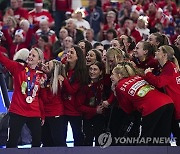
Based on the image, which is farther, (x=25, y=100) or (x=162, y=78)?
(x=25, y=100)

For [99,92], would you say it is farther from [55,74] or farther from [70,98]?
[55,74]

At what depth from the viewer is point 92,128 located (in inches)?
433

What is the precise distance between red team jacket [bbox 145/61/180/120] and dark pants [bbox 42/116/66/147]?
151 centimetres

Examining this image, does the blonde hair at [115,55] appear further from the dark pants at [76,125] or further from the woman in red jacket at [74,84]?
the dark pants at [76,125]

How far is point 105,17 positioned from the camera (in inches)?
736

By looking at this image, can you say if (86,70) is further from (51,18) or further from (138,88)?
(51,18)

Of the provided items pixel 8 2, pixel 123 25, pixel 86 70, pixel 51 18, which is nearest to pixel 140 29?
pixel 123 25

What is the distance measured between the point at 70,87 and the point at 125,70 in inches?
36.4

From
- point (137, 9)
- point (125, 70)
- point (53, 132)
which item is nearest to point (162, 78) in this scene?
point (125, 70)

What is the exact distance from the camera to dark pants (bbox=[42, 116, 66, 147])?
10.8 m

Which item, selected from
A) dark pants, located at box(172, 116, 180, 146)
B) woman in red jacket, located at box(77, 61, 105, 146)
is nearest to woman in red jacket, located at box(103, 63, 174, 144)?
dark pants, located at box(172, 116, 180, 146)

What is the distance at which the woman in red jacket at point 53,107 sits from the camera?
419 inches

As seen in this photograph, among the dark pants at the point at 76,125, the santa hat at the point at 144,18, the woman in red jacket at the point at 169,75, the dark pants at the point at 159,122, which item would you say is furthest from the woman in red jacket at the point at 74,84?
the santa hat at the point at 144,18

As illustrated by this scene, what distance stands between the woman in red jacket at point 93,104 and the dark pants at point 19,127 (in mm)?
790
